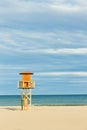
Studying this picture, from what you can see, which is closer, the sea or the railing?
the railing

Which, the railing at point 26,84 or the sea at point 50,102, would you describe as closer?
the railing at point 26,84

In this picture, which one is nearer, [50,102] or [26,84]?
[26,84]

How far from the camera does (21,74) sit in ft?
115

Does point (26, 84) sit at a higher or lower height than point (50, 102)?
higher
